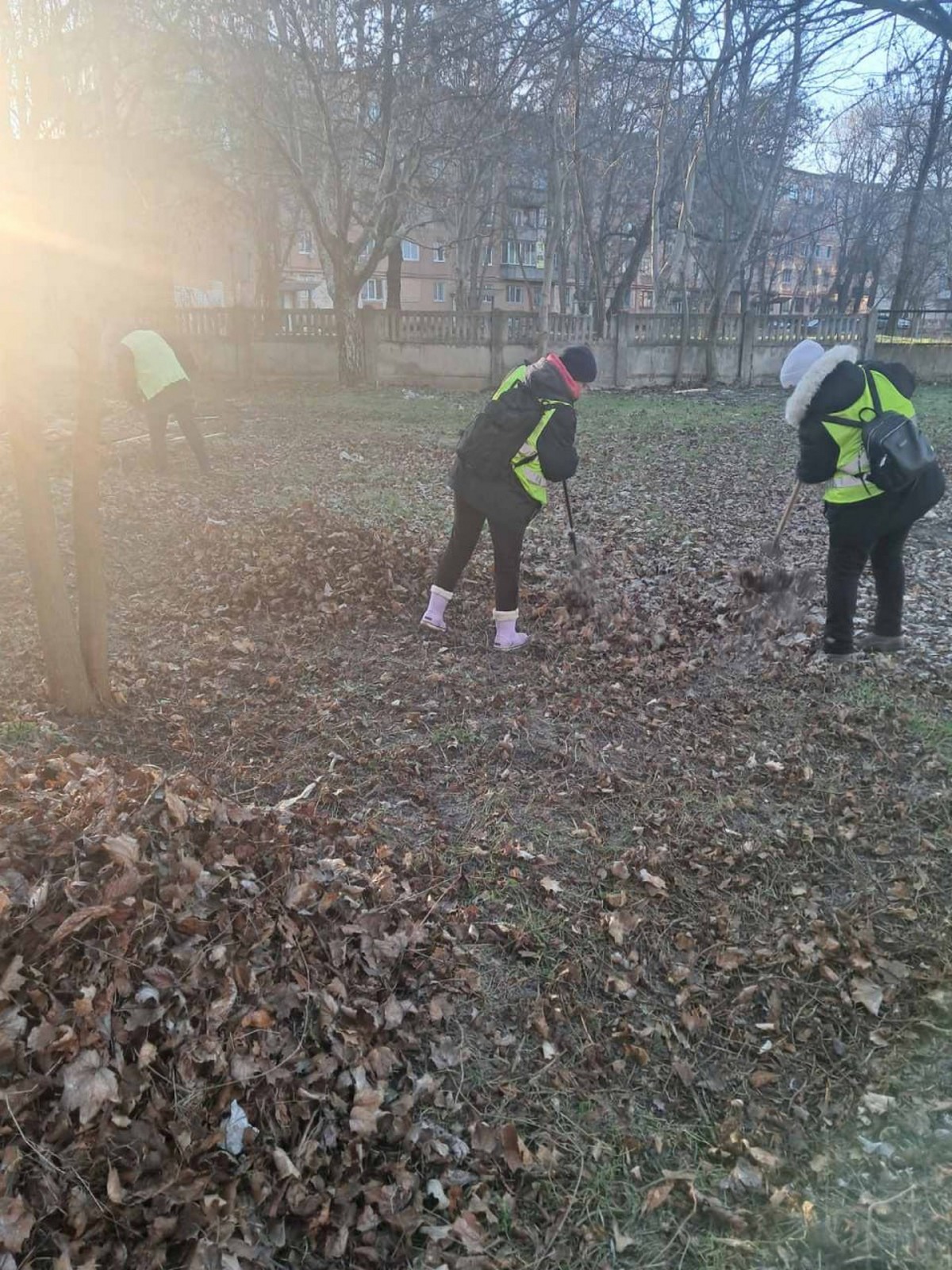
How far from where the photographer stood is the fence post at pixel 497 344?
66.2ft

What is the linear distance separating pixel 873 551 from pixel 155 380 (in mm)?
7548

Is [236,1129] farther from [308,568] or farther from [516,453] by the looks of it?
[308,568]

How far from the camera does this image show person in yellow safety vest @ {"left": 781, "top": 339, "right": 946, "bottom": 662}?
499cm

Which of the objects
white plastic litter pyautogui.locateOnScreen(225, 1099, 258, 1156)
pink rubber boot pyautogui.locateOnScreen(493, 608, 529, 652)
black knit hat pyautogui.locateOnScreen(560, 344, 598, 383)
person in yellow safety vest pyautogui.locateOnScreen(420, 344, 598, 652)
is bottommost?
white plastic litter pyautogui.locateOnScreen(225, 1099, 258, 1156)

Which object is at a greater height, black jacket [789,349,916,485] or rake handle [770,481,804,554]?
black jacket [789,349,916,485]

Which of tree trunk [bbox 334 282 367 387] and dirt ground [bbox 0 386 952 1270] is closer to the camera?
dirt ground [bbox 0 386 952 1270]

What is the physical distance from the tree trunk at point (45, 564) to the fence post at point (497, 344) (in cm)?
1694

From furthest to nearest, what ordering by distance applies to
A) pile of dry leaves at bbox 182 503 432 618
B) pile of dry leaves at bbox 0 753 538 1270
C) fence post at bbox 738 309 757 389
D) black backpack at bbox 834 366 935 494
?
fence post at bbox 738 309 757 389 → pile of dry leaves at bbox 182 503 432 618 → black backpack at bbox 834 366 935 494 → pile of dry leaves at bbox 0 753 538 1270

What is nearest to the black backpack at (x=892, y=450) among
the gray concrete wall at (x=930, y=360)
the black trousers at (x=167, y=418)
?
the black trousers at (x=167, y=418)

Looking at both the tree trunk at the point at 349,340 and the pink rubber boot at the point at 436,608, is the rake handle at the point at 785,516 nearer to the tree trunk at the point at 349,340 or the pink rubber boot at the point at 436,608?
the pink rubber boot at the point at 436,608

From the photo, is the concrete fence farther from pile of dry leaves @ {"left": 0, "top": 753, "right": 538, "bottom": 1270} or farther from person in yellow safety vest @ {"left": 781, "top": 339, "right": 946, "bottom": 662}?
pile of dry leaves @ {"left": 0, "top": 753, "right": 538, "bottom": 1270}

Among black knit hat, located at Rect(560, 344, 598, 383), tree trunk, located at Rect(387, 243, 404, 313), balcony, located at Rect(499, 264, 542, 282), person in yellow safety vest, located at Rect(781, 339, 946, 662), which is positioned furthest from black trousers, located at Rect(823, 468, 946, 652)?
balcony, located at Rect(499, 264, 542, 282)

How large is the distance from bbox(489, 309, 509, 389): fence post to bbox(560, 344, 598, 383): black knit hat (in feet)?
51.0

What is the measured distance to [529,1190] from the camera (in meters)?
2.53
